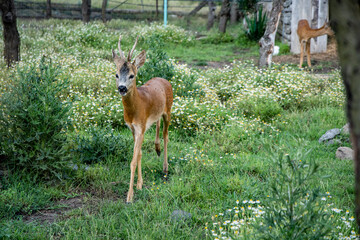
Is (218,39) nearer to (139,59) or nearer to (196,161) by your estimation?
(196,161)

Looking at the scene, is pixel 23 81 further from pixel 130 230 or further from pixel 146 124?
pixel 130 230

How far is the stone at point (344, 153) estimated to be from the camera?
5725 millimetres

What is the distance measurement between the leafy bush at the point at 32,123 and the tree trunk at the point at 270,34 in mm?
7033

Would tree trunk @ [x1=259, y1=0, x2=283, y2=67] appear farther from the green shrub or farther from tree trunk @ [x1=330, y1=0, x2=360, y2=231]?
tree trunk @ [x1=330, y1=0, x2=360, y2=231]

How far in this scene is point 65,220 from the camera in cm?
406

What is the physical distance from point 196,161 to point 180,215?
1.46 meters

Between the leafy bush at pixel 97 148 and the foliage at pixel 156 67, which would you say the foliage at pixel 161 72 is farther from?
the leafy bush at pixel 97 148

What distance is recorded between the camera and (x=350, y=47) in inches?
60.1

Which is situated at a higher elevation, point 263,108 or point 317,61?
point 317,61

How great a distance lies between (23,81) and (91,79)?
428cm

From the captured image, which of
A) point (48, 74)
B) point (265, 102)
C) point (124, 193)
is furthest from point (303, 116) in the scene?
point (48, 74)

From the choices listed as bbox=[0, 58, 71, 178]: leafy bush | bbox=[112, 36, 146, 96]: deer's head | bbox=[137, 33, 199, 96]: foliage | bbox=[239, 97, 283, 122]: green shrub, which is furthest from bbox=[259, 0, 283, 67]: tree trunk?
bbox=[0, 58, 71, 178]: leafy bush

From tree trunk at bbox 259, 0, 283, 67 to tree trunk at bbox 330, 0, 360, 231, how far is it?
920 centimetres

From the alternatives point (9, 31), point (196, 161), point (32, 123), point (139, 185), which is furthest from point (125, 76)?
point (9, 31)
